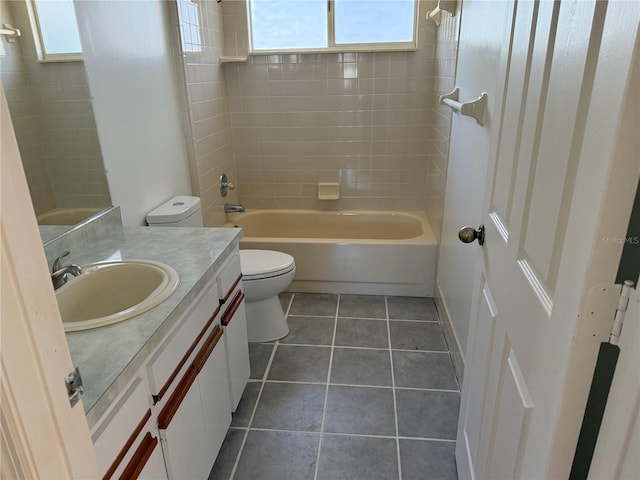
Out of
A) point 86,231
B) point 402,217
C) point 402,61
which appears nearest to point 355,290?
point 402,217

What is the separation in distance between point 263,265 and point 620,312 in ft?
6.26

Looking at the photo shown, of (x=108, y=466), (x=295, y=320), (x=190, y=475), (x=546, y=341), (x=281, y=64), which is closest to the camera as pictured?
(x=546, y=341)

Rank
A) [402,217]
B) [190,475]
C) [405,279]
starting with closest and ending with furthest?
1. [190,475]
2. [405,279]
3. [402,217]

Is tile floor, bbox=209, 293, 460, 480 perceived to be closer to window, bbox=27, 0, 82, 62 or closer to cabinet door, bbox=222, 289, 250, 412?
cabinet door, bbox=222, 289, 250, 412

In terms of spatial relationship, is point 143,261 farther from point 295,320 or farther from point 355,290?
point 355,290

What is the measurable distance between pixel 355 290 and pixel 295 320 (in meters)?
0.53

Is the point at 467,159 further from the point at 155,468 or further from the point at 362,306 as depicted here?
the point at 155,468

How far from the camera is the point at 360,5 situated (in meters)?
3.05

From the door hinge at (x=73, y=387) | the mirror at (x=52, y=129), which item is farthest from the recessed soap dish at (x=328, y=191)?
the door hinge at (x=73, y=387)

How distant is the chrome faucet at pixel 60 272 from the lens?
4.26ft

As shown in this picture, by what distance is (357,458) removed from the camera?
1.72 metres

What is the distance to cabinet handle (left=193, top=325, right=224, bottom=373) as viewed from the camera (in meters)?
1.41

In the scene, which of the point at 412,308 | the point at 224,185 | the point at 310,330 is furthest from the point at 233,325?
the point at 224,185

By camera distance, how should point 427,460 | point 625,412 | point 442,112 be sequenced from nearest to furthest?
1. point 625,412
2. point 427,460
3. point 442,112
